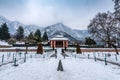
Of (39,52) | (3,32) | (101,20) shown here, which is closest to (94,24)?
(101,20)

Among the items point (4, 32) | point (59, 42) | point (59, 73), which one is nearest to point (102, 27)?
point (59, 42)

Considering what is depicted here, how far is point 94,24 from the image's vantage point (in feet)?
171

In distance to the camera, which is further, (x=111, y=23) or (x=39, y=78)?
(x=111, y=23)

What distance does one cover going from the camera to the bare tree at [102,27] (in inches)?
1978

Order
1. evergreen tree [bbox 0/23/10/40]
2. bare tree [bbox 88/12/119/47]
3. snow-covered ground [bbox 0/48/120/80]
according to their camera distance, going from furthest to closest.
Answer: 1. evergreen tree [bbox 0/23/10/40]
2. bare tree [bbox 88/12/119/47]
3. snow-covered ground [bbox 0/48/120/80]

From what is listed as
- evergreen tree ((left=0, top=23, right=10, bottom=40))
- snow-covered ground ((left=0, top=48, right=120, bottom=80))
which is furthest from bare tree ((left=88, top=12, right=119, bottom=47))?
evergreen tree ((left=0, top=23, right=10, bottom=40))

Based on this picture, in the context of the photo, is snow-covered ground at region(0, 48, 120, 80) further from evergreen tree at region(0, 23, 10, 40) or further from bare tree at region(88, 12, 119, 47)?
evergreen tree at region(0, 23, 10, 40)

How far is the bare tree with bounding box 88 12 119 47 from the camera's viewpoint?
50.2 meters

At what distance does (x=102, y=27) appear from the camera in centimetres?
5209

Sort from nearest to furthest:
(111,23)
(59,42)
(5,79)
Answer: (5,79), (111,23), (59,42)

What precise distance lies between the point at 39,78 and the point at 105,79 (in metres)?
4.52

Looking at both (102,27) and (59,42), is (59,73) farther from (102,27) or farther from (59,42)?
(59,42)

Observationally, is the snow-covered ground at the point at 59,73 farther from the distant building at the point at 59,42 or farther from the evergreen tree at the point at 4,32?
the evergreen tree at the point at 4,32

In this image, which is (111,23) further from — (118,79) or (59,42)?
(118,79)
